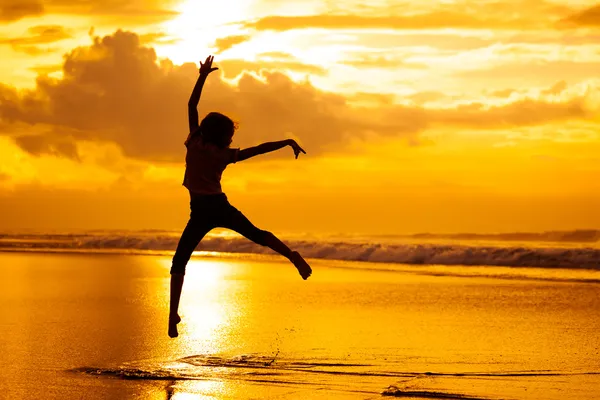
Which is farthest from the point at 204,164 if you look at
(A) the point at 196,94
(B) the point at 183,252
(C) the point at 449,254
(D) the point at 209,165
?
(C) the point at 449,254

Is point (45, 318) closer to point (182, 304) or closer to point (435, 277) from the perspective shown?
point (182, 304)

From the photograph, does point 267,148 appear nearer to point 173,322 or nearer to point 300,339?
point 173,322

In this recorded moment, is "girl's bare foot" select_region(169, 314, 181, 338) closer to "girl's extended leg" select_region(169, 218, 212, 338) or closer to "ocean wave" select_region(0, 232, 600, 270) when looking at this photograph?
"girl's extended leg" select_region(169, 218, 212, 338)

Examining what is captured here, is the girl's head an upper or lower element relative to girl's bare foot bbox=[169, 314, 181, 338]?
upper

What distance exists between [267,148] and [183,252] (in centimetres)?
136

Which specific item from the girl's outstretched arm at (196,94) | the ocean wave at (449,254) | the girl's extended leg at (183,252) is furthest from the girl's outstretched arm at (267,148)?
the ocean wave at (449,254)

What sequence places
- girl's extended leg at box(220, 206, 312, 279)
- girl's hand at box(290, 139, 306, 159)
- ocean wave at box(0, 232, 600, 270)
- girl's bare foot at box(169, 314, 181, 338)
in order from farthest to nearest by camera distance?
ocean wave at box(0, 232, 600, 270) < girl's bare foot at box(169, 314, 181, 338) < girl's extended leg at box(220, 206, 312, 279) < girl's hand at box(290, 139, 306, 159)

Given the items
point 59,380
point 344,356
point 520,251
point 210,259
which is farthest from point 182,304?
point 520,251

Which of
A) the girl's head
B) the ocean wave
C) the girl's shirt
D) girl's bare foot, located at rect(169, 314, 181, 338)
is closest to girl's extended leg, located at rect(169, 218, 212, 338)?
girl's bare foot, located at rect(169, 314, 181, 338)

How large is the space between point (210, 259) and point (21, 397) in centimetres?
2057

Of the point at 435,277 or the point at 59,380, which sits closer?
the point at 59,380

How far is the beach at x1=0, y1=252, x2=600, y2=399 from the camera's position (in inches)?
306

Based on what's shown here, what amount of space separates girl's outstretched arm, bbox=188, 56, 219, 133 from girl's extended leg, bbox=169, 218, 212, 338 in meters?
0.86

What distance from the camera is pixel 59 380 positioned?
26.0 ft
